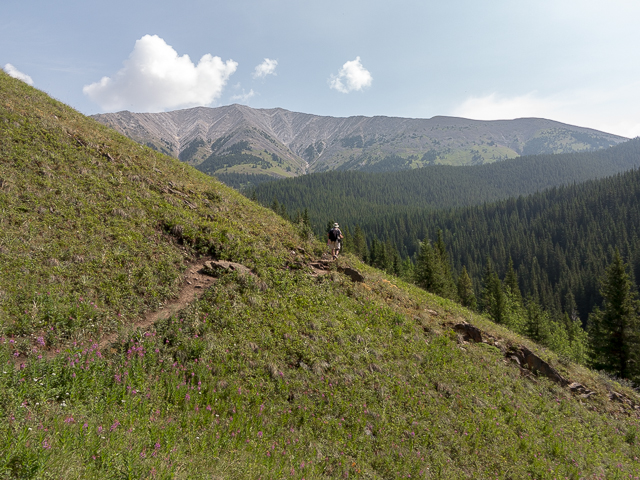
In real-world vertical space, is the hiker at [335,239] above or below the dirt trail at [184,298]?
above

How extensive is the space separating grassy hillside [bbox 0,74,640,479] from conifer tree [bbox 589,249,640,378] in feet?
54.6

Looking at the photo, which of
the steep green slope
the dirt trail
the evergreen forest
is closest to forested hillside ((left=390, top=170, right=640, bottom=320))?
the steep green slope

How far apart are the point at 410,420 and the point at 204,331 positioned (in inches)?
241

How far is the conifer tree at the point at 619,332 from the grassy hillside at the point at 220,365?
656 inches

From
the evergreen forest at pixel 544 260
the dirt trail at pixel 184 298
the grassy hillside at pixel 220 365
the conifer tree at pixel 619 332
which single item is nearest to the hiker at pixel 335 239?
the grassy hillside at pixel 220 365

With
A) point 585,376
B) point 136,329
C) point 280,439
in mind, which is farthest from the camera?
point 585,376

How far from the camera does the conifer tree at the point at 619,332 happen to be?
25.8 metres

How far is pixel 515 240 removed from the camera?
165125 mm

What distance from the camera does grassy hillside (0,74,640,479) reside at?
5059 mm

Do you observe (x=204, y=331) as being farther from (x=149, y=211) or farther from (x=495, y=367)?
(x=495, y=367)

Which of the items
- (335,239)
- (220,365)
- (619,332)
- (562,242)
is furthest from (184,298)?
(562,242)

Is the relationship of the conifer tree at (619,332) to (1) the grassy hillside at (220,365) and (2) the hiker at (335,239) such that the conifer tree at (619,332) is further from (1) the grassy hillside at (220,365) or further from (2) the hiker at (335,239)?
(2) the hiker at (335,239)

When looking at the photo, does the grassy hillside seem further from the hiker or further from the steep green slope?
the steep green slope

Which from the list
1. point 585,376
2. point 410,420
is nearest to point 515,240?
point 585,376
